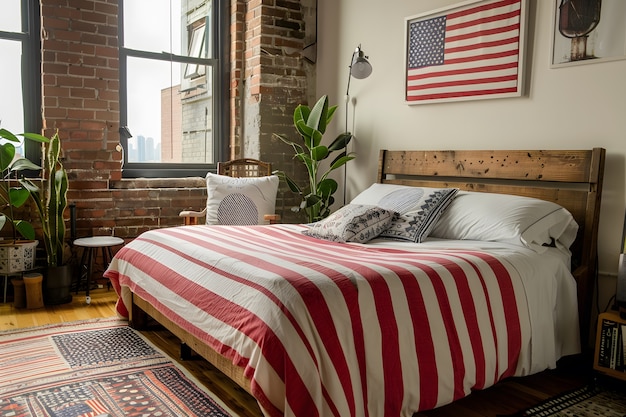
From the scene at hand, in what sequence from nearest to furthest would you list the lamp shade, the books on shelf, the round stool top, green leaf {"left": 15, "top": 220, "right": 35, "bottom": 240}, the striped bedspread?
the striped bedspread → the books on shelf → green leaf {"left": 15, "top": 220, "right": 35, "bottom": 240} → the round stool top → the lamp shade

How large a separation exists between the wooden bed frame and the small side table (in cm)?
72

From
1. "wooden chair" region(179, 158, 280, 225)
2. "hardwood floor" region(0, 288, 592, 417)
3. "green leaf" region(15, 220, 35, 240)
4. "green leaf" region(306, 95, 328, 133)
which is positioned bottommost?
"hardwood floor" region(0, 288, 592, 417)

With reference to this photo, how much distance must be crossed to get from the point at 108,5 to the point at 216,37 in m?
1.06

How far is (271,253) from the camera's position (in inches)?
99.7

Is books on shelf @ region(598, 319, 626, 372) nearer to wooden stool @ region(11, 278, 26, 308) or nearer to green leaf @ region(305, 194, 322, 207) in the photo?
green leaf @ region(305, 194, 322, 207)

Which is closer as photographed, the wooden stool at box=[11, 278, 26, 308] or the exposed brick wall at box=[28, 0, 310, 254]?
the wooden stool at box=[11, 278, 26, 308]

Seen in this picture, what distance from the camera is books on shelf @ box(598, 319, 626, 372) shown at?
8.10 ft

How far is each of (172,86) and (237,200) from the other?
1433 mm

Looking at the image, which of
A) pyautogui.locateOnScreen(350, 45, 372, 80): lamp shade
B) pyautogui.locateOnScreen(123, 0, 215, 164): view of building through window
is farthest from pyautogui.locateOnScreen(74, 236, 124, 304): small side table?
pyautogui.locateOnScreen(350, 45, 372, 80): lamp shade

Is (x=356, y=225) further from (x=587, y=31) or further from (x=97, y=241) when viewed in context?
(x=97, y=241)

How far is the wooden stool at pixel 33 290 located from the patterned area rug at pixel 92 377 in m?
0.47

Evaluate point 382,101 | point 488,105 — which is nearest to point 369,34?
point 382,101

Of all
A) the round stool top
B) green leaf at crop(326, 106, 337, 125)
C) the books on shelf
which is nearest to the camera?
the books on shelf

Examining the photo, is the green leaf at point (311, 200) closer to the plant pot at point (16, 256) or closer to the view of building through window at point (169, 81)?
the view of building through window at point (169, 81)
